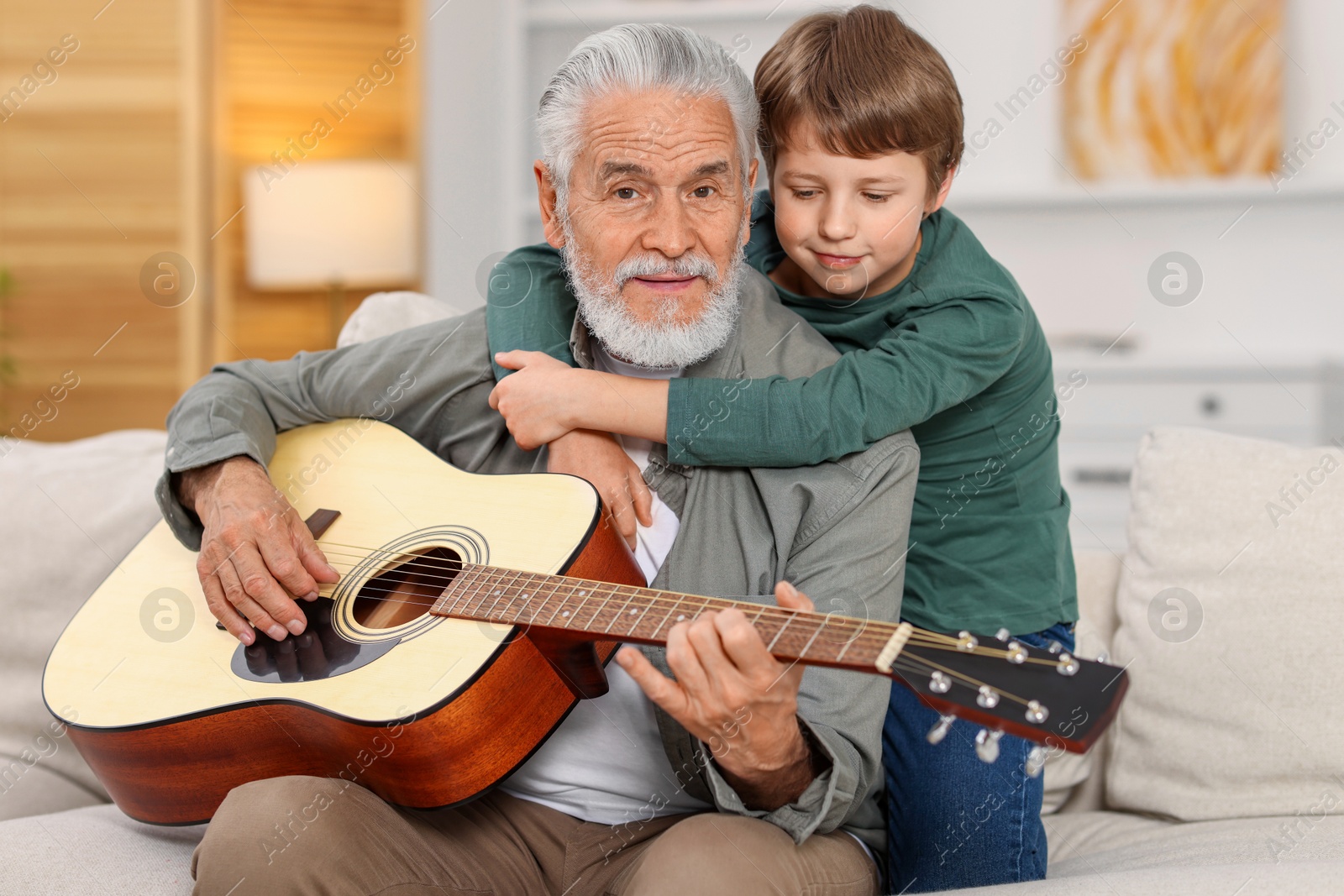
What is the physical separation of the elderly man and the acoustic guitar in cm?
5

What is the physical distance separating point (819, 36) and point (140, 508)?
1.34m

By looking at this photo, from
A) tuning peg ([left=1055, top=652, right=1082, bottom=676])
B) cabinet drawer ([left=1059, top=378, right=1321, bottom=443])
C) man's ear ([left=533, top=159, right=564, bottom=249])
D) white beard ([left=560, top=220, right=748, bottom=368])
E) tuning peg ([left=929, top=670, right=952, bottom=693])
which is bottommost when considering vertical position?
cabinet drawer ([left=1059, top=378, right=1321, bottom=443])

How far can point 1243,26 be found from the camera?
363cm

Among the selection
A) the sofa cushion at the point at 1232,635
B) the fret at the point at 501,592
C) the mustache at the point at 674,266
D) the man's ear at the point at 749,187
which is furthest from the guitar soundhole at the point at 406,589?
the sofa cushion at the point at 1232,635

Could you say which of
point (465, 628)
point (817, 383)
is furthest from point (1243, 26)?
point (465, 628)

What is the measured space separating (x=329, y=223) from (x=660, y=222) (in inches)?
107

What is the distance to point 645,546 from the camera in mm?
1425

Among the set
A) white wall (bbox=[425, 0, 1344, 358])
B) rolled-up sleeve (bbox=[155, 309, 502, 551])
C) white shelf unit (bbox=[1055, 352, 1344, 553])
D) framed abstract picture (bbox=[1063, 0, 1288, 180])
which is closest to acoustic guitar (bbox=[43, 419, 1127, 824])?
rolled-up sleeve (bbox=[155, 309, 502, 551])

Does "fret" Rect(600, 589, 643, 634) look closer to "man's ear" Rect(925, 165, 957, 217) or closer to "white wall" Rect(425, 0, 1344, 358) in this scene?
"man's ear" Rect(925, 165, 957, 217)

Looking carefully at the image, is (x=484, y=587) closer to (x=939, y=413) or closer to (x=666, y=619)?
(x=666, y=619)

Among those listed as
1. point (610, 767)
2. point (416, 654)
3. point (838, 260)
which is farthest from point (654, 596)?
point (838, 260)

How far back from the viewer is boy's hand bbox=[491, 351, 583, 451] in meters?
1.38

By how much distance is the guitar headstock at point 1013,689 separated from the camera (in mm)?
790

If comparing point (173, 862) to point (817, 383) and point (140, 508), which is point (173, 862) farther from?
point (817, 383)
